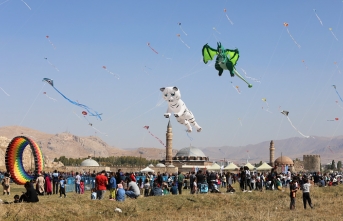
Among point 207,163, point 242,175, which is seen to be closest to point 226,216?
point 242,175

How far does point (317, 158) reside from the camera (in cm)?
13212

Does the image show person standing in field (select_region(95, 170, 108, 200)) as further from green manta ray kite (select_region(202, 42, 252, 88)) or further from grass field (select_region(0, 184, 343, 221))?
green manta ray kite (select_region(202, 42, 252, 88))

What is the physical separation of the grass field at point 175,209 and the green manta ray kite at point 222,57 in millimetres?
7599

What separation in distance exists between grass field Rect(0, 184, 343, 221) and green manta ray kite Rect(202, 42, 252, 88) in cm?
760

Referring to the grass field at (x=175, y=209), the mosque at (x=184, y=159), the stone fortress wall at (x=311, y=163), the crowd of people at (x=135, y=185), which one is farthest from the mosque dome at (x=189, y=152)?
the grass field at (x=175, y=209)

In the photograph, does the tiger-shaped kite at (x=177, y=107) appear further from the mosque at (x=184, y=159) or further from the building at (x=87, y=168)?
the building at (x=87, y=168)

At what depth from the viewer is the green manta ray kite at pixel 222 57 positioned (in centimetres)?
3023

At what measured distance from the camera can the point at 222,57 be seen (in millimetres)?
30328

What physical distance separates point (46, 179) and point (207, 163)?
84.8m

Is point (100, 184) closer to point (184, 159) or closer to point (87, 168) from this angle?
point (87, 168)

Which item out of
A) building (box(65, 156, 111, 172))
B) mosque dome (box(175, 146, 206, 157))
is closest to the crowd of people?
building (box(65, 156, 111, 172))

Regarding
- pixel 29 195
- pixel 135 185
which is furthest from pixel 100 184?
pixel 29 195

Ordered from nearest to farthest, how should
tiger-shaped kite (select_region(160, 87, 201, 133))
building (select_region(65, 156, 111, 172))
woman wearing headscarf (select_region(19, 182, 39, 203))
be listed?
woman wearing headscarf (select_region(19, 182, 39, 203)), tiger-shaped kite (select_region(160, 87, 201, 133)), building (select_region(65, 156, 111, 172))

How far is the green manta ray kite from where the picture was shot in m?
30.2
